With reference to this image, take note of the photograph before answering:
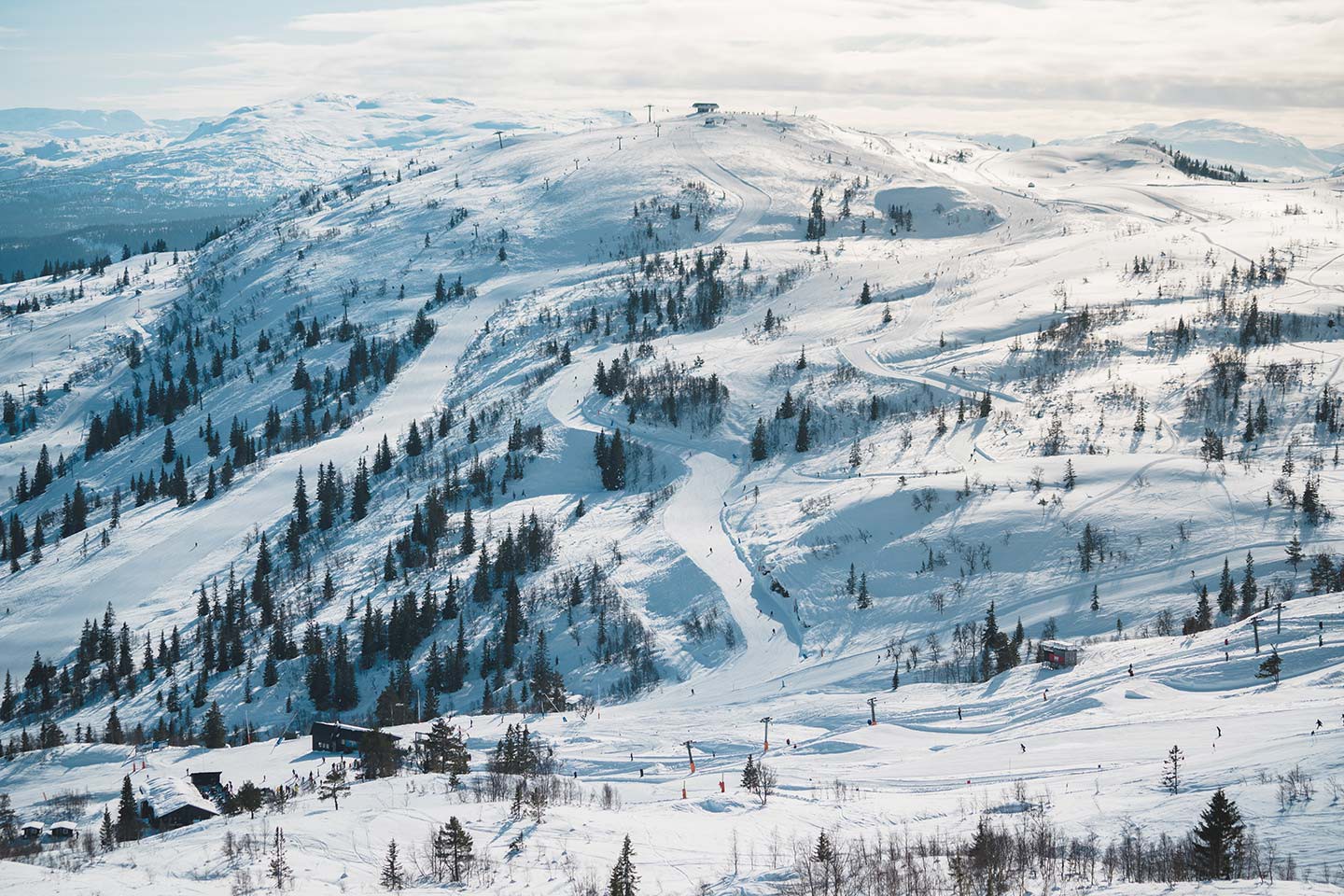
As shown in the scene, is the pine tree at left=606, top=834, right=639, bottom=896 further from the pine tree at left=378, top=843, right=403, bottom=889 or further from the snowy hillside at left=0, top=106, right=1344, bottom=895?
the pine tree at left=378, top=843, right=403, bottom=889

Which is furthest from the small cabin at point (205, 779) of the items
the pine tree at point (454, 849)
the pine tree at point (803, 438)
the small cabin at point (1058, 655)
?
the pine tree at point (803, 438)

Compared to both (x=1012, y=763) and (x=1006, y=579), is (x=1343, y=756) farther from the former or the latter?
(x=1006, y=579)

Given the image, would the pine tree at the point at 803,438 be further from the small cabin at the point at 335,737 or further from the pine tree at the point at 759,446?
the small cabin at the point at 335,737

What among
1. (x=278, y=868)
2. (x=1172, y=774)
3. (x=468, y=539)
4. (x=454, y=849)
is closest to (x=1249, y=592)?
(x=1172, y=774)

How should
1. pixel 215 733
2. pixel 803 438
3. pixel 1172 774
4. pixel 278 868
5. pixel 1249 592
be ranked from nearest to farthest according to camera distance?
pixel 278 868, pixel 1172 774, pixel 1249 592, pixel 215 733, pixel 803 438

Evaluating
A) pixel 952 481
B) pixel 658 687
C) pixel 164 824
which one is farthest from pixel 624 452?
pixel 164 824

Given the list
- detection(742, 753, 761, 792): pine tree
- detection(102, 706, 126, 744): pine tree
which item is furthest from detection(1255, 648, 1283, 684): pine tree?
detection(102, 706, 126, 744): pine tree

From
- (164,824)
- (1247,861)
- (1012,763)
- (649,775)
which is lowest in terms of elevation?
(164,824)

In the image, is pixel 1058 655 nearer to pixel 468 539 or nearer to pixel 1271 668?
pixel 1271 668
